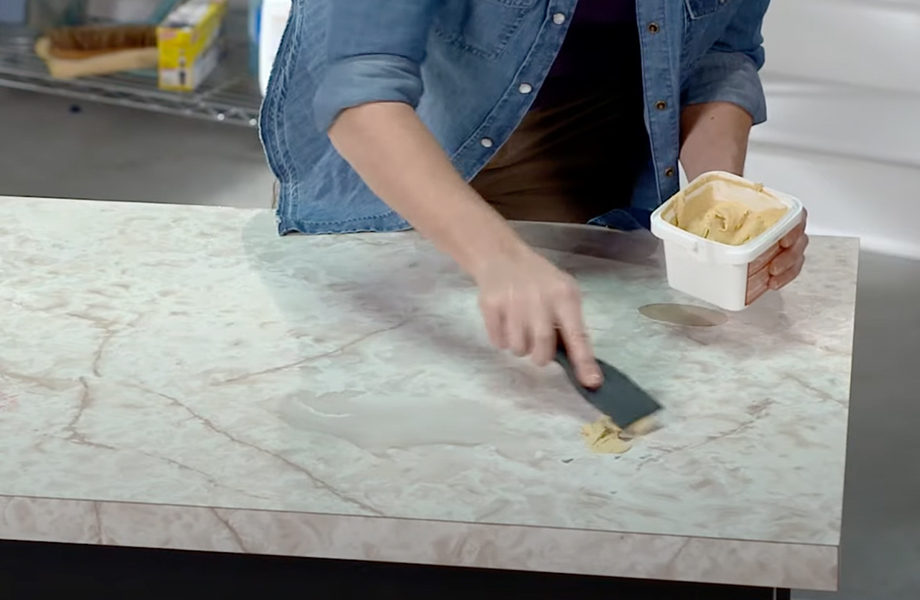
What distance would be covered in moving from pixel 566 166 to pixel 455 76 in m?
0.25

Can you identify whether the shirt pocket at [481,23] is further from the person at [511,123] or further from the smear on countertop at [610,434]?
the smear on countertop at [610,434]

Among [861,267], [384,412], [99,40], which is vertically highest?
[384,412]

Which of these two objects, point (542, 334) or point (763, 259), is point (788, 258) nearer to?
point (763, 259)

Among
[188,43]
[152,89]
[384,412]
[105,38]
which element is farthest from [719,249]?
[105,38]

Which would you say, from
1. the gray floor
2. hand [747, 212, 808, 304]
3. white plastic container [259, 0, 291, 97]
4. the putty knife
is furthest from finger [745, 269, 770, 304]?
white plastic container [259, 0, 291, 97]

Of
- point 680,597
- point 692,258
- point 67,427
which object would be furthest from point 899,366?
point 67,427

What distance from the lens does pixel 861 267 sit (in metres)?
2.77

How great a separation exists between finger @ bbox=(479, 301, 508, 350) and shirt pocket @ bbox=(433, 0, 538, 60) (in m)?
0.40

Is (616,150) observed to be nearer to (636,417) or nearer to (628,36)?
(628,36)

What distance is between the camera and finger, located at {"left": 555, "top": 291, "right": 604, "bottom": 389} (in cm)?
108

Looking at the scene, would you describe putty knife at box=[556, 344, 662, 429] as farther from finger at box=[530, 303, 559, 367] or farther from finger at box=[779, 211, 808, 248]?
finger at box=[779, 211, 808, 248]

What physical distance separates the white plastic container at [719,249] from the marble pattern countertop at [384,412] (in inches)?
1.7

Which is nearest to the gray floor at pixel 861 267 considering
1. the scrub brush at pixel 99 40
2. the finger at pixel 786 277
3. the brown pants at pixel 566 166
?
the scrub brush at pixel 99 40

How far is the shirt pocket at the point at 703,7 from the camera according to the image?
55.6 inches
